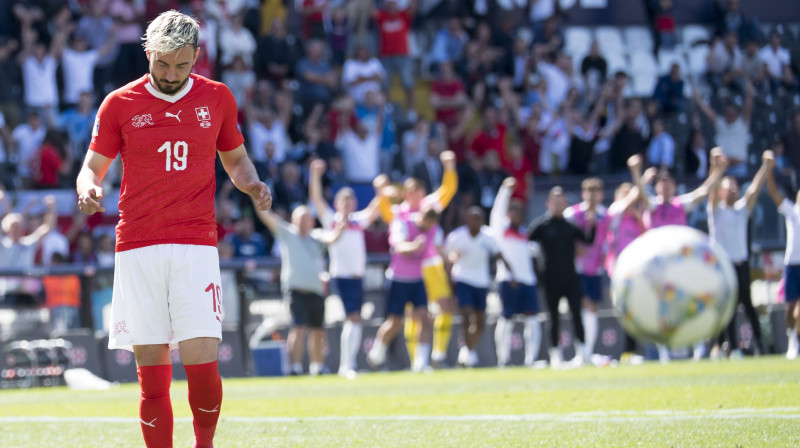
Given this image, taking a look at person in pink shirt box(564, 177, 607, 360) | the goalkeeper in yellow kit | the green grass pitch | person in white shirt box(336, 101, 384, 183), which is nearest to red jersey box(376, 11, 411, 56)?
person in white shirt box(336, 101, 384, 183)

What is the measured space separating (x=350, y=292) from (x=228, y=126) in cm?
969

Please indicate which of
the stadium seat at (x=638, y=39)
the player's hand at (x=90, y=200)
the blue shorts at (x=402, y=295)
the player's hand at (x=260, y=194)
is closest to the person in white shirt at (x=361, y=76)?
the stadium seat at (x=638, y=39)

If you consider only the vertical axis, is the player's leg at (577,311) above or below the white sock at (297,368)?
above

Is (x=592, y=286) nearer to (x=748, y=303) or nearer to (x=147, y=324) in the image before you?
(x=748, y=303)

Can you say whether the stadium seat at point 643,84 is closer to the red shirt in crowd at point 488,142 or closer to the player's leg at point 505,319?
the red shirt in crowd at point 488,142

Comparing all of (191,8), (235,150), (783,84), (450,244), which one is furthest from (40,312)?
(783,84)

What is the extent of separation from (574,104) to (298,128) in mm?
5072

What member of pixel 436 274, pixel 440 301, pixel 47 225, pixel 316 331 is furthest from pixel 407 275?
pixel 47 225

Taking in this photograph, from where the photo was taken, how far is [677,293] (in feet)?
22.6

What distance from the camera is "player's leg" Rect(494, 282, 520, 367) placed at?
1633 cm

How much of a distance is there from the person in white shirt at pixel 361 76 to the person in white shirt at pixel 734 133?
230 inches

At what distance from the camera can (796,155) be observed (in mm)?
21188

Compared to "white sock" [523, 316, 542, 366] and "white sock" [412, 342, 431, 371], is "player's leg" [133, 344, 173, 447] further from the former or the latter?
"white sock" [523, 316, 542, 366]

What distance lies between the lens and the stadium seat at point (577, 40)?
80.1ft
